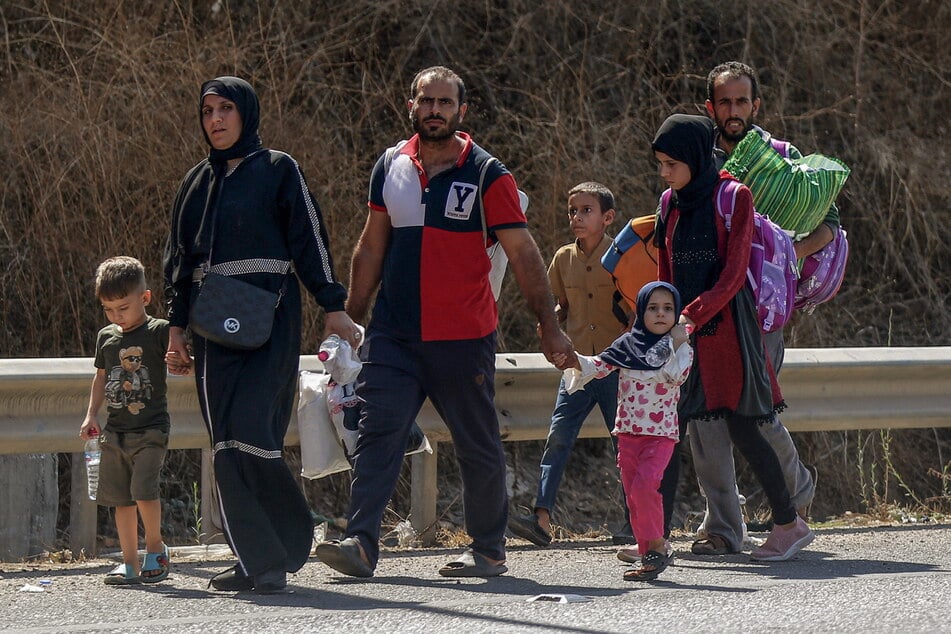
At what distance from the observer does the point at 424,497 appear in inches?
286

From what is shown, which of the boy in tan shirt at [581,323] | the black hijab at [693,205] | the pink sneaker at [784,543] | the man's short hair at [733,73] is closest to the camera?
the black hijab at [693,205]

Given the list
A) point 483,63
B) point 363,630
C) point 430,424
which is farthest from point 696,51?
point 363,630

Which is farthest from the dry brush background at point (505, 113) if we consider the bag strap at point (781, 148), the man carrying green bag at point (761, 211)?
the bag strap at point (781, 148)

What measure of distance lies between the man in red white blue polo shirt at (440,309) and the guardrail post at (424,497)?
3.08 feet

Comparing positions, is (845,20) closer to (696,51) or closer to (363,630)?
(696,51)

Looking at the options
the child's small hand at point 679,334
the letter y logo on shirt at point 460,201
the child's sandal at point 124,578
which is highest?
the letter y logo on shirt at point 460,201

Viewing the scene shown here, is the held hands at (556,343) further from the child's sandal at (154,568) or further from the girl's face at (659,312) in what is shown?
the child's sandal at (154,568)

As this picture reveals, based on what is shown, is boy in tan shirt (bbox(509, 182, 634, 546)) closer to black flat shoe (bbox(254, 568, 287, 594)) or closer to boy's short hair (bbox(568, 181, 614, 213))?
boy's short hair (bbox(568, 181, 614, 213))

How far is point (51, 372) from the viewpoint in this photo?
6516mm

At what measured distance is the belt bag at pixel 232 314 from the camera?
18.6ft

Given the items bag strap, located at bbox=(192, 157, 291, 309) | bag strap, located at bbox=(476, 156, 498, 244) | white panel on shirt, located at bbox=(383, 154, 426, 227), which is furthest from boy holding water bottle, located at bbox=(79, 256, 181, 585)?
bag strap, located at bbox=(476, 156, 498, 244)

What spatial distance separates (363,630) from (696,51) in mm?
8552

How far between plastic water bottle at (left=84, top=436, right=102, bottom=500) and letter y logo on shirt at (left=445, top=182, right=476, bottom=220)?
63.7 inches

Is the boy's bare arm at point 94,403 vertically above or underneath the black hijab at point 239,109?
underneath
